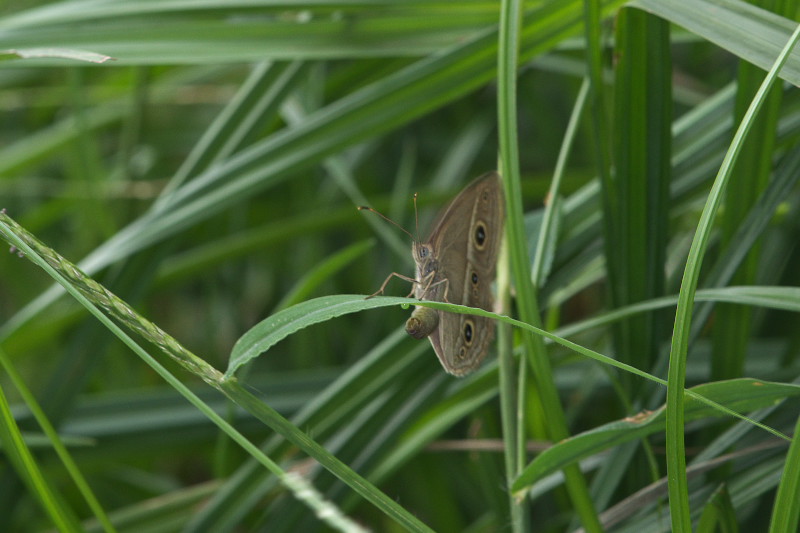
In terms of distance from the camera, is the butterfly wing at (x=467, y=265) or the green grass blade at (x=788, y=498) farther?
the butterfly wing at (x=467, y=265)

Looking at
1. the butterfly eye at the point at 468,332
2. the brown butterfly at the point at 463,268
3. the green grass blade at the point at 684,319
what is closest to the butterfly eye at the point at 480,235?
the brown butterfly at the point at 463,268

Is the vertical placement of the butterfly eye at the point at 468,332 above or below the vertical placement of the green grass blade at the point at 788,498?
above

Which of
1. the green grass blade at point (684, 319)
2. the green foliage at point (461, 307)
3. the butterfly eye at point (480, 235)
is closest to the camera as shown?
the green grass blade at point (684, 319)

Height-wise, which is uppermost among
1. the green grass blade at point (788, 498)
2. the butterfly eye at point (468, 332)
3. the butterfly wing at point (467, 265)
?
the butterfly wing at point (467, 265)

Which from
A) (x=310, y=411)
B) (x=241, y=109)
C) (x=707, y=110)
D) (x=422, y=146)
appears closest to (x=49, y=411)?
(x=310, y=411)

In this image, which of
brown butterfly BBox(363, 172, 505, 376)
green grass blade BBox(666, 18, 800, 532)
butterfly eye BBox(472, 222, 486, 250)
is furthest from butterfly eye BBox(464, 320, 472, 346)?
green grass blade BBox(666, 18, 800, 532)

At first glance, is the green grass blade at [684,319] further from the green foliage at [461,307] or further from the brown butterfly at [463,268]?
the brown butterfly at [463,268]

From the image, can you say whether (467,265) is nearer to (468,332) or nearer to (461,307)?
(468,332)
